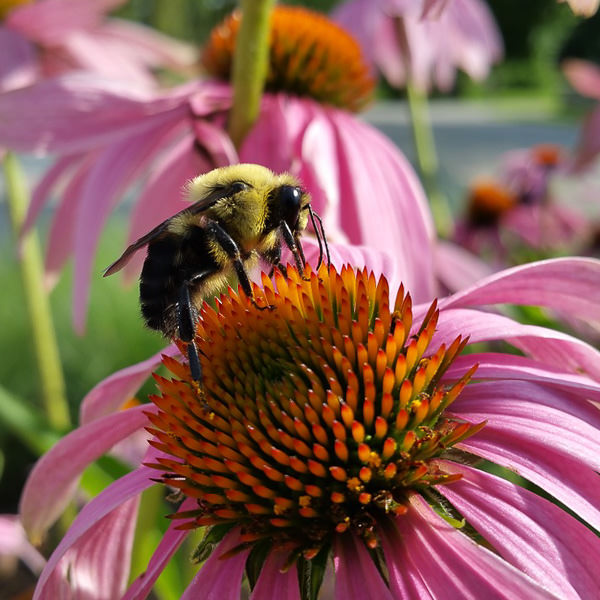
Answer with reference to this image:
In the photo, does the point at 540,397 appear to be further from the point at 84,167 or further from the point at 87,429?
the point at 84,167

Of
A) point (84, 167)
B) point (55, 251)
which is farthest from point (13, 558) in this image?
point (84, 167)

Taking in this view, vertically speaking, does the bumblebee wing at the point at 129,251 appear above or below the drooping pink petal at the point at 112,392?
above

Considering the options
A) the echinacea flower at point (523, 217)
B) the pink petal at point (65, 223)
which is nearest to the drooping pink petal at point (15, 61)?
the pink petal at point (65, 223)

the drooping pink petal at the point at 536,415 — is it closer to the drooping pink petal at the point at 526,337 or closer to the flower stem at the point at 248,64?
the drooping pink petal at the point at 526,337

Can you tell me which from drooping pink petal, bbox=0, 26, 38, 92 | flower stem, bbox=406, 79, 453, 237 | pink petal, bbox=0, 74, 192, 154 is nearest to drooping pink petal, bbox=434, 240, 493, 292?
flower stem, bbox=406, 79, 453, 237

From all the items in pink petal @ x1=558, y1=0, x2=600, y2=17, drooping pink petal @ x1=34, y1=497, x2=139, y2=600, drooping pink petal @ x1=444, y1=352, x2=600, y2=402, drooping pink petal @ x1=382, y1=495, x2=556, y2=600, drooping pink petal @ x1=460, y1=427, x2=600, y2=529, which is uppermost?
pink petal @ x1=558, y1=0, x2=600, y2=17

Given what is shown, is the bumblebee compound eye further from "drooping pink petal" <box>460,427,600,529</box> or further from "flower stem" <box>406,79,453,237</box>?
"flower stem" <box>406,79,453,237</box>

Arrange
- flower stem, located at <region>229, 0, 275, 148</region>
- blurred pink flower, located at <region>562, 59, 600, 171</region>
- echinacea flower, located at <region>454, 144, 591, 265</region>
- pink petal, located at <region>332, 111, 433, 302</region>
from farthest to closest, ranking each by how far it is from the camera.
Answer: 1. echinacea flower, located at <region>454, 144, 591, 265</region>
2. blurred pink flower, located at <region>562, 59, 600, 171</region>
3. pink petal, located at <region>332, 111, 433, 302</region>
4. flower stem, located at <region>229, 0, 275, 148</region>

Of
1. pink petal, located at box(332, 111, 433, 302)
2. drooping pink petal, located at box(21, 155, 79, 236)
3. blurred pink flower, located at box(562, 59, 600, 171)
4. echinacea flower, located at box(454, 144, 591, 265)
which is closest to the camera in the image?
pink petal, located at box(332, 111, 433, 302)
